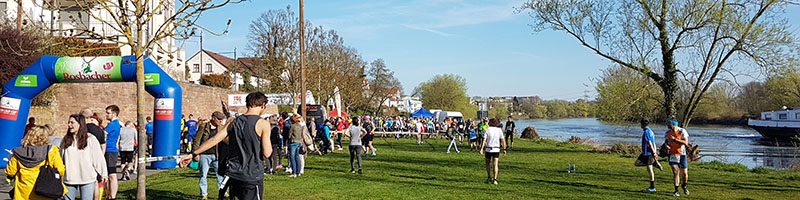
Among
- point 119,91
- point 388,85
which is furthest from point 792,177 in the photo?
point 388,85

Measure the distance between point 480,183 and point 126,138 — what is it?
7252 mm

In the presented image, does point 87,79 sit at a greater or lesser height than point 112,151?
greater

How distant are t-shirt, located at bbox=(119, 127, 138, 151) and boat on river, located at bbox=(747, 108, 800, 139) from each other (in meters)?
47.0

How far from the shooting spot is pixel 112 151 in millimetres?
9180

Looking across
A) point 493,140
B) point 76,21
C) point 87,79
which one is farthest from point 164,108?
point 493,140

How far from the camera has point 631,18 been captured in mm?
21219

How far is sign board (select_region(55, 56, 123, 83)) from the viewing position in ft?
47.9

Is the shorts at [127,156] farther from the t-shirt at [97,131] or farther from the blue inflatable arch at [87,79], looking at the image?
the t-shirt at [97,131]

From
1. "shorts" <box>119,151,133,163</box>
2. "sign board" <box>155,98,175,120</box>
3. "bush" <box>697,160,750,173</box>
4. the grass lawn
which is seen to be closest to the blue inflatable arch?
"sign board" <box>155,98,175,120</box>

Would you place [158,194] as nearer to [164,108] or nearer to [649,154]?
[164,108]

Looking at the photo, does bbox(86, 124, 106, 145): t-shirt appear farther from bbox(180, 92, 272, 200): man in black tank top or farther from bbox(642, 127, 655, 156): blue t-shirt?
bbox(642, 127, 655, 156): blue t-shirt

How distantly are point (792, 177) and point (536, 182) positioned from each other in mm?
6882

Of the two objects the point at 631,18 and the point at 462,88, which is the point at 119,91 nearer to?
the point at 631,18

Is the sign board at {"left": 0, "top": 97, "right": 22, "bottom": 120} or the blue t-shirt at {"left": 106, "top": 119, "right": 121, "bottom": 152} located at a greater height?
the sign board at {"left": 0, "top": 97, "right": 22, "bottom": 120}
